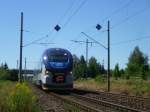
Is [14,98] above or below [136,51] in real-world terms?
below

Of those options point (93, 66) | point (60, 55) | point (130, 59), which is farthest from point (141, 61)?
point (60, 55)

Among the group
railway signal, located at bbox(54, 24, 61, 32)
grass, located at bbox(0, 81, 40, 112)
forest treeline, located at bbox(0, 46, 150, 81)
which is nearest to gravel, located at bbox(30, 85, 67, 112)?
grass, located at bbox(0, 81, 40, 112)

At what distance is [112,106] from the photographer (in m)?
22.7

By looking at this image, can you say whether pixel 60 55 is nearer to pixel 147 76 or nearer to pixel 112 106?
pixel 112 106

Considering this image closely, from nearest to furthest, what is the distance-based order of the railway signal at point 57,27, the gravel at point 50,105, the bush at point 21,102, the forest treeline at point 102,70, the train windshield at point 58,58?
1. the bush at point 21,102
2. the gravel at point 50,105
3. the train windshield at point 58,58
4. the railway signal at point 57,27
5. the forest treeline at point 102,70

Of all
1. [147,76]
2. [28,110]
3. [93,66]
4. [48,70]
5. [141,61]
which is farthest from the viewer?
[141,61]

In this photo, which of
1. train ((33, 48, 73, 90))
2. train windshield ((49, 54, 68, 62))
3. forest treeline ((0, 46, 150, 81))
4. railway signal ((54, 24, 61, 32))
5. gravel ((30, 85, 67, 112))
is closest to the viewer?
gravel ((30, 85, 67, 112))

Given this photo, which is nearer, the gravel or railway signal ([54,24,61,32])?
the gravel

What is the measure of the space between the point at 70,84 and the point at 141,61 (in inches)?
4841

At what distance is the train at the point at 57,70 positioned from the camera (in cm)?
3584

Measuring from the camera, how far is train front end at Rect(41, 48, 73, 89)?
3584 centimetres

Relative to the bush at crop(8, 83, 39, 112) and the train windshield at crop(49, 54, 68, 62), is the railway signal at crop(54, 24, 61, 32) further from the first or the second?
the bush at crop(8, 83, 39, 112)

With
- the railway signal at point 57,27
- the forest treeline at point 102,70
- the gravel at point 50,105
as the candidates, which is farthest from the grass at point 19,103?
the forest treeline at point 102,70

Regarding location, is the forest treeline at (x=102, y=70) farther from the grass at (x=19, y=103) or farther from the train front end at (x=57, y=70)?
the grass at (x=19, y=103)
